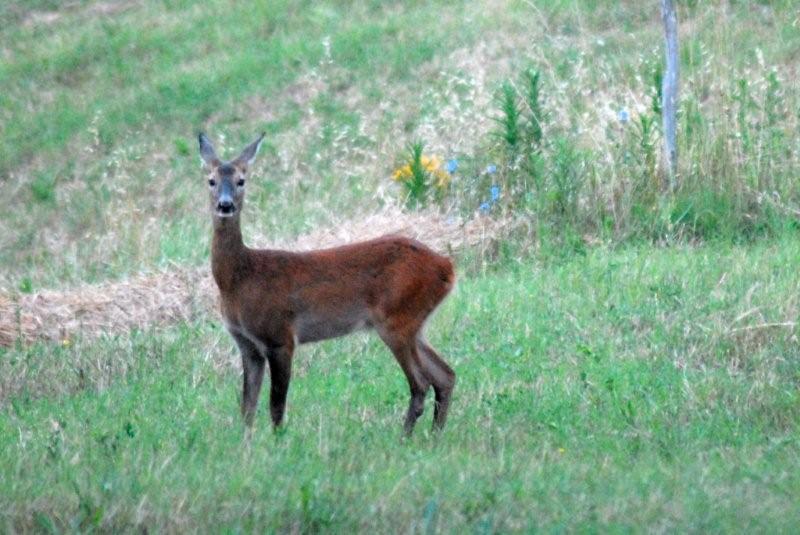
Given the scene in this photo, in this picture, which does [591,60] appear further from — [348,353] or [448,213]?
[348,353]

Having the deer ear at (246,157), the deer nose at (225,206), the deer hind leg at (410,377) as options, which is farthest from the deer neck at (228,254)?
the deer hind leg at (410,377)

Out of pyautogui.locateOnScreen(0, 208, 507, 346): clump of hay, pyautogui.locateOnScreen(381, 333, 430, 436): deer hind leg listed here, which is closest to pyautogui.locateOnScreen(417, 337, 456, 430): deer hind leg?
pyautogui.locateOnScreen(381, 333, 430, 436): deer hind leg

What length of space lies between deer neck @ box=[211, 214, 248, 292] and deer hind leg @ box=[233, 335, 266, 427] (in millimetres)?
336

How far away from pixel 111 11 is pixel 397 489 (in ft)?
75.9

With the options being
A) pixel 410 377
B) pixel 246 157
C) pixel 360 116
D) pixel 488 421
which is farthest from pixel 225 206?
pixel 360 116

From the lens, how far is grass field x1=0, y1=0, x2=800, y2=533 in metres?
6.45

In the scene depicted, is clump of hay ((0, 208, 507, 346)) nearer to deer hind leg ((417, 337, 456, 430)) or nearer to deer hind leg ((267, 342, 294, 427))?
deer hind leg ((267, 342, 294, 427))

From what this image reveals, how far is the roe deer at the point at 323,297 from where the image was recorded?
8.62 m

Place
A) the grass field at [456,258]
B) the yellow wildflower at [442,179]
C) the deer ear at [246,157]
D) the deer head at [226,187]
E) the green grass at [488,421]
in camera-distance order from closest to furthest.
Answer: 1. the green grass at [488,421]
2. the grass field at [456,258]
3. the deer head at [226,187]
4. the deer ear at [246,157]
5. the yellow wildflower at [442,179]

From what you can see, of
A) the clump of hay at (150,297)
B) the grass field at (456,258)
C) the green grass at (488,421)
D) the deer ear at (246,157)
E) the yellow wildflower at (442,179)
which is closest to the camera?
the green grass at (488,421)

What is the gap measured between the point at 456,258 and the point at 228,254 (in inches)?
185

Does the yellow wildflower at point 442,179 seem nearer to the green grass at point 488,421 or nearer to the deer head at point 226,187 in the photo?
the green grass at point 488,421

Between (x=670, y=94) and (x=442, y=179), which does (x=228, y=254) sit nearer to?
(x=670, y=94)

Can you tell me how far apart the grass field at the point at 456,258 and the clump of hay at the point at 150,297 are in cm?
24
